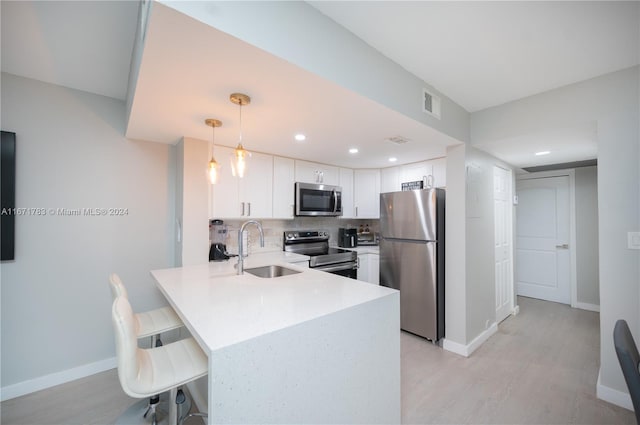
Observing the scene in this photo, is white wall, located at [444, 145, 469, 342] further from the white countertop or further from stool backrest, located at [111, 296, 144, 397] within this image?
stool backrest, located at [111, 296, 144, 397]

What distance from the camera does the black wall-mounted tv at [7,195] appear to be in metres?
1.93

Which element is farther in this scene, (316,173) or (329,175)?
(329,175)

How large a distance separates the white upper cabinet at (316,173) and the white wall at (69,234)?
1645 mm

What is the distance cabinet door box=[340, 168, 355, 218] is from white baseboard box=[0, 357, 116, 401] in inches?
123

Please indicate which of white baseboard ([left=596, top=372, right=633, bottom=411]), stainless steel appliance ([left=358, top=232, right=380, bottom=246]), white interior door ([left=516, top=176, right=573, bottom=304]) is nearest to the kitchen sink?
stainless steel appliance ([left=358, top=232, right=380, bottom=246])

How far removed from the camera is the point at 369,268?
3.70 m

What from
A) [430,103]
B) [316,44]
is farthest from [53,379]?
[430,103]

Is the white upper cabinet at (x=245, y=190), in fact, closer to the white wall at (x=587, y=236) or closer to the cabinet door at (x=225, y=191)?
the cabinet door at (x=225, y=191)

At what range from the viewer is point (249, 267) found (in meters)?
2.33

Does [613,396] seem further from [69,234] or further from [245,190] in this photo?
[69,234]

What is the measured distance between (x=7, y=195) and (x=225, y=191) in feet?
5.16

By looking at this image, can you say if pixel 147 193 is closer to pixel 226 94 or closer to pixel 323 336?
pixel 226 94

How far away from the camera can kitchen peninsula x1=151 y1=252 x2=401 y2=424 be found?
962mm

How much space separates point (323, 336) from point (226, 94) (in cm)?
151
